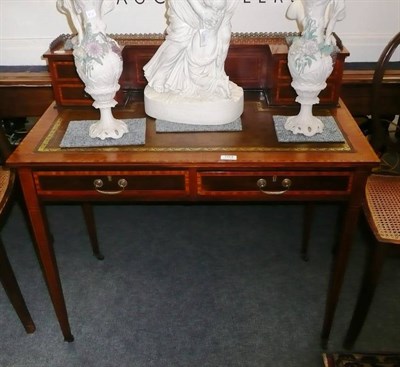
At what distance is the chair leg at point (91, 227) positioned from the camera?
2.26 meters

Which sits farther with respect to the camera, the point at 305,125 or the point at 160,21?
the point at 160,21

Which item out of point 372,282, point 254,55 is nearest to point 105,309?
point 372,282

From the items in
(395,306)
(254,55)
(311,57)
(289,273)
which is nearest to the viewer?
(311,57)

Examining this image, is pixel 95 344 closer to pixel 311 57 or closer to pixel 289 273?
pixel 289 273

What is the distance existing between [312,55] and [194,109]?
0.44 meters

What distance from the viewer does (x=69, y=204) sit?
276cm

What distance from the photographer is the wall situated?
212 cm

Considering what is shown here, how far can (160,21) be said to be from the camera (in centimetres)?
214

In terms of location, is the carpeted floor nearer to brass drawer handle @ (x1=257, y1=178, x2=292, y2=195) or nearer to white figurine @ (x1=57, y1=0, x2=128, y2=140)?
brass drawer handle @ (x1=257, y1=178, x2=292, y2=195)

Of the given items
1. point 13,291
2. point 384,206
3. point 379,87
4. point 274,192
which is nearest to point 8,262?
point 13,291

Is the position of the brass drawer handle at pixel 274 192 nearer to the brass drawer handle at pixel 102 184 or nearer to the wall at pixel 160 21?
the brass drawer handle at pixel 102 184

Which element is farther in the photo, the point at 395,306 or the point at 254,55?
the point at 395,306

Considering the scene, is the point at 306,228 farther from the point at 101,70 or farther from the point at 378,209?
the point at 101,70

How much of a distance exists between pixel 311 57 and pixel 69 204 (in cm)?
177
